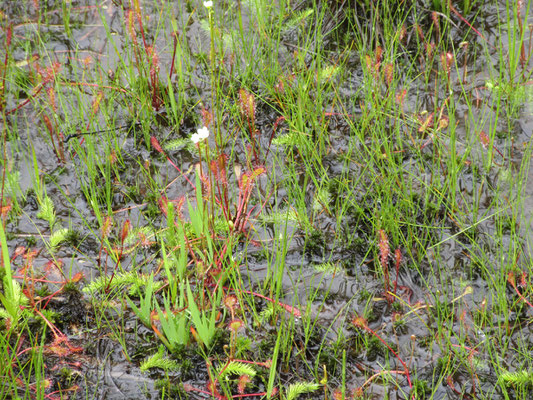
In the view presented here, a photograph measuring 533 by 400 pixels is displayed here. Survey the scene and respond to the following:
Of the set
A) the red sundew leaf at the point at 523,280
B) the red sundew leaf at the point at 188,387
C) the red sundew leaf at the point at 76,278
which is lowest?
the red sundew leaf at the point at 188,387

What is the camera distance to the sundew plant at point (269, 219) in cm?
227

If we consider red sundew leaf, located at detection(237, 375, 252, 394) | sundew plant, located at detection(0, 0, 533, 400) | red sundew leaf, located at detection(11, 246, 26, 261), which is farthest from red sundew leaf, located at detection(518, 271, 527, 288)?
red sundew leaf, located at detection(11, 246, 26, 261)

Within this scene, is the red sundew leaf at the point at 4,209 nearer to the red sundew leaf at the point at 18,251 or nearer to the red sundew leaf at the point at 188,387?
the red sundew leaf at the point at 18,251

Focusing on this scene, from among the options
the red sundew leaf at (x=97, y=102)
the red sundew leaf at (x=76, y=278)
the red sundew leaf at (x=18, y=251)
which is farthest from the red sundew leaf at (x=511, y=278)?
the red sundew leaf at (x=97, y=102)

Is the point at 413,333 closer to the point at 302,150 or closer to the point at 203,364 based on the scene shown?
the point at 203,364

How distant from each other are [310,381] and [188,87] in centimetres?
210

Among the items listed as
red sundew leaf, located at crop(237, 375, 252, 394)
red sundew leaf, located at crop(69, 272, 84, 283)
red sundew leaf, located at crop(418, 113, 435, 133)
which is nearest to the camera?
red sundew leaf, located at crop(237, 375, 252, 394)

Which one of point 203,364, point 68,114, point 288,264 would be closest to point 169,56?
point 68,114

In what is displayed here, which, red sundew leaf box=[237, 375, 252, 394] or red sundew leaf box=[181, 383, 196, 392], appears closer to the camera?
red sundew leaf box=[237, 375, 252, 394]

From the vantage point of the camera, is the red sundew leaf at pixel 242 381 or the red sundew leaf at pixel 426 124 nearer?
the red sundew leaf at pixel 242 381

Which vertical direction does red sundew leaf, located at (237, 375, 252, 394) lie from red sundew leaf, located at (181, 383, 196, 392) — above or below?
above

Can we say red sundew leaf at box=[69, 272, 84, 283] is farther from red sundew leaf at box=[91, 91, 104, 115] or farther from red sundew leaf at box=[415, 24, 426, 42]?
red sundew leaf at box=[415, 24, 426, 42]

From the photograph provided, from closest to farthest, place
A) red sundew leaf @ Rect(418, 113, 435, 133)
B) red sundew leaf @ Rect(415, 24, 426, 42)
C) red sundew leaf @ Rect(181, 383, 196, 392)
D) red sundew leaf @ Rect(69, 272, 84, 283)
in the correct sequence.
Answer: red sundew leaf @ Rect(181, 383, 196, 392) → red sundew leaf @ Rect(69, 272, 84, 283) → red sundew leaf @ Rect(418, 113, 435, 133) → red sundew leaf @ Rect(415, 24, 426, 42)

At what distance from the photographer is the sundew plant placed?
227 cm
